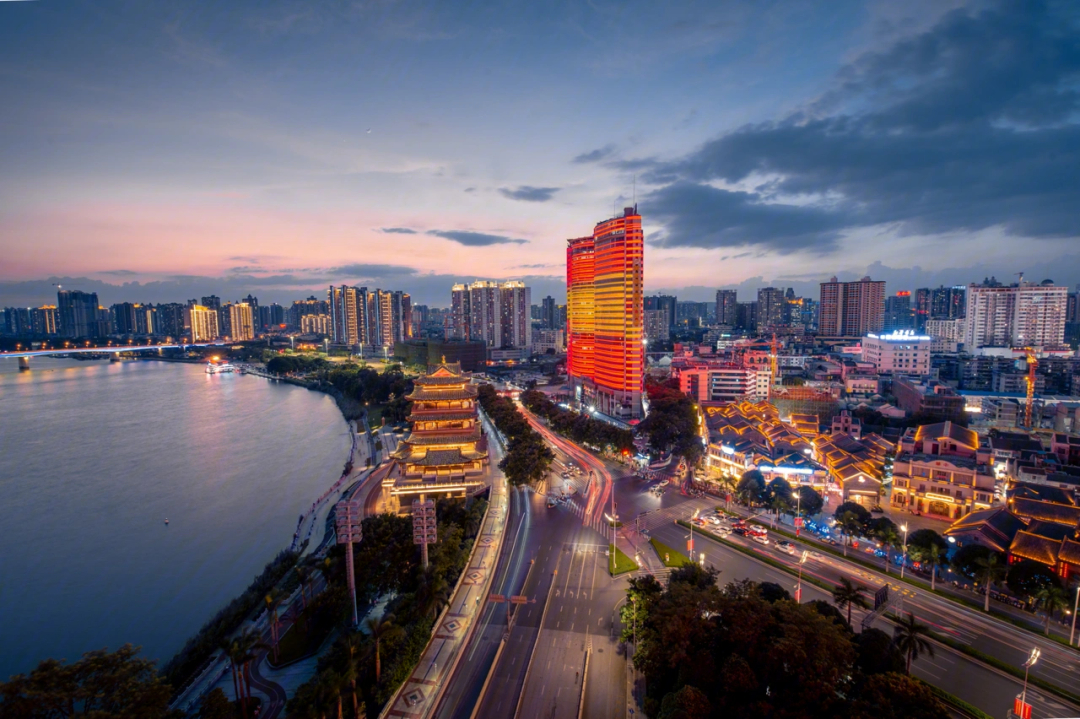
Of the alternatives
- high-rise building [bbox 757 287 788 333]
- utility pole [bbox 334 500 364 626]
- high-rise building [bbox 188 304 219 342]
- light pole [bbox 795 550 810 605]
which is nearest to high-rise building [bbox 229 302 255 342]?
high-rise building [bbox 188 304 219 342]

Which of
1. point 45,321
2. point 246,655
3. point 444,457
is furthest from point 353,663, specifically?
point 45,321

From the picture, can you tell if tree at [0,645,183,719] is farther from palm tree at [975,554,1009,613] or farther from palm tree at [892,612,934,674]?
palm tree at [975,554,1009,613]

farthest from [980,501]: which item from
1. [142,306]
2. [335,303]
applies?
[142,306]

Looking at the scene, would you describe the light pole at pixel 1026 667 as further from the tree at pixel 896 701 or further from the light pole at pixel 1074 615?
the tree at pixel 896 701

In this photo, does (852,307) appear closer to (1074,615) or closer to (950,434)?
(950,434)

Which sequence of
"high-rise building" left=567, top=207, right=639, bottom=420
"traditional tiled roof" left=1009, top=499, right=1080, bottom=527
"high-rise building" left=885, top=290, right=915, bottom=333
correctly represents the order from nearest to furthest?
"traditional tiled roof" left=1009, top=499, right=1080, bottom=527 < "high-rise building" left=567, top=207, right=639, bottom=420 < "high-rise building" left=885, top=290, right=915, bottom=333

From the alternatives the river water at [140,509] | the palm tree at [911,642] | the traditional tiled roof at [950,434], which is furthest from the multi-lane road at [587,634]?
the traditional tiled roof at [950,434]
